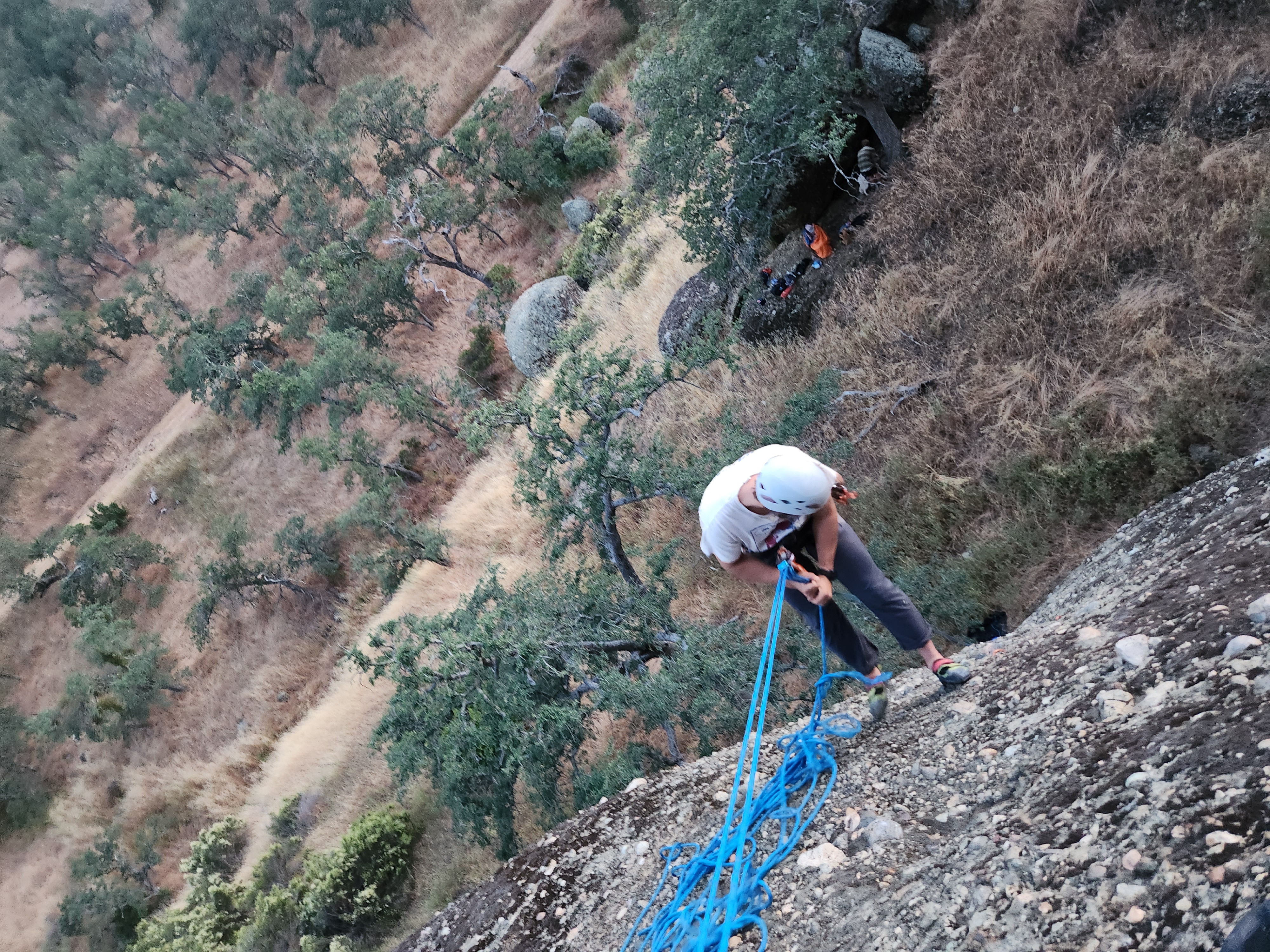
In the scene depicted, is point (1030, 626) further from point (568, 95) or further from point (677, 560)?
point (568, 95)

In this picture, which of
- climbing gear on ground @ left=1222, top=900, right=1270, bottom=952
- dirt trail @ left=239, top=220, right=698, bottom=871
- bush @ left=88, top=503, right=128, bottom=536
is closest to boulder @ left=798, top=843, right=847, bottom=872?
climbing gear on ground @ left=1222, top=900, right=1270, bottom=952

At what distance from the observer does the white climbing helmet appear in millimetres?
3355

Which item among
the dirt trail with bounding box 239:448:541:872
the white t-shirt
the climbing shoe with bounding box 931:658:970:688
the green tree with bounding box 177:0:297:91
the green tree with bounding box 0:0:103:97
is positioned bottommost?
the dirt trail with bounding box 239:448:541:872

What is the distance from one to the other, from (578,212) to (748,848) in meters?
19.9

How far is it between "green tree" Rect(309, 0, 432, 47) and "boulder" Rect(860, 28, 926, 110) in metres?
28.9

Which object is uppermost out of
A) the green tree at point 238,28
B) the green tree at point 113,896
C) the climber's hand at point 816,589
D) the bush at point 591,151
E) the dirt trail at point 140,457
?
the green tree at point 238,28

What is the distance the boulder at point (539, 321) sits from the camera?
18156 mm

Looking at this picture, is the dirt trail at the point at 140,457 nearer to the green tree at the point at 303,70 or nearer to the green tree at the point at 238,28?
the green tree at the point at 303,70

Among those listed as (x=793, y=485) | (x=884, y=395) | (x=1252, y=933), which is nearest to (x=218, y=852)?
(x=884, y=395)

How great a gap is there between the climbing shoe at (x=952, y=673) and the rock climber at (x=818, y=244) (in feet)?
22.8

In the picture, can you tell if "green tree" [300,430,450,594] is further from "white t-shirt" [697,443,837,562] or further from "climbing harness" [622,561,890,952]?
"climbing harness" [622,561,890,952]

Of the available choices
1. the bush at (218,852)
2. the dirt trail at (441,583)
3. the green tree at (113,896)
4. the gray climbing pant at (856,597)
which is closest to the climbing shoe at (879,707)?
the gray climbing pant at (856,597)

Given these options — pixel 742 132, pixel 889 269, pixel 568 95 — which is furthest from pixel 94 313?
pixel 889 269

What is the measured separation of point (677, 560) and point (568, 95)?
65.5 ft
